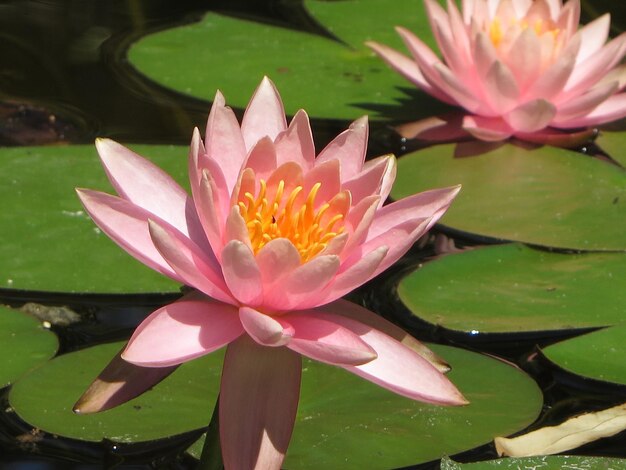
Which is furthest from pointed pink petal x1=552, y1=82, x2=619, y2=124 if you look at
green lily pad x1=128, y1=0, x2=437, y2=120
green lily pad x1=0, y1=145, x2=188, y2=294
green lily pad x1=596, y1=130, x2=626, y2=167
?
green lily pad x1=0, y1=145, x2=188, y2=294

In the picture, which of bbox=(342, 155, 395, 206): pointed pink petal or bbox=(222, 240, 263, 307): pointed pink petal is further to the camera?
bbox=(342, 155, 395, 206): pointed pink petal

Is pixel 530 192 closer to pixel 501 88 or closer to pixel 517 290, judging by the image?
pixel 501 88

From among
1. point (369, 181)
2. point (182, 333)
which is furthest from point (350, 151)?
point (182, 333)

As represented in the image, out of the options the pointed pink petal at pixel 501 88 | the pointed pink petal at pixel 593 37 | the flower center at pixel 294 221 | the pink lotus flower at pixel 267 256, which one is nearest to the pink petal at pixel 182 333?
the pink lotus flower at pixel 267 256

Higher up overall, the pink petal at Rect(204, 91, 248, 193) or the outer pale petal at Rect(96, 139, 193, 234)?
the pink petal at Rect(204, 91, 248, 193)

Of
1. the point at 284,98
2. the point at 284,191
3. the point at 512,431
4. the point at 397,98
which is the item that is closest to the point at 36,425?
the point at 284,191

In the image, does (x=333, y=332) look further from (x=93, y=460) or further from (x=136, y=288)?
(x=136, y=288)

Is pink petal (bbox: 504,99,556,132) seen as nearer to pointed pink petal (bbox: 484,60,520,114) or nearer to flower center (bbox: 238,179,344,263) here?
pointed pink petal (bbox: 484,60,520,114)

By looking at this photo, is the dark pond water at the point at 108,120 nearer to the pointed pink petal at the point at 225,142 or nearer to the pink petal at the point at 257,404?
the pink petal at the point at 257,404
